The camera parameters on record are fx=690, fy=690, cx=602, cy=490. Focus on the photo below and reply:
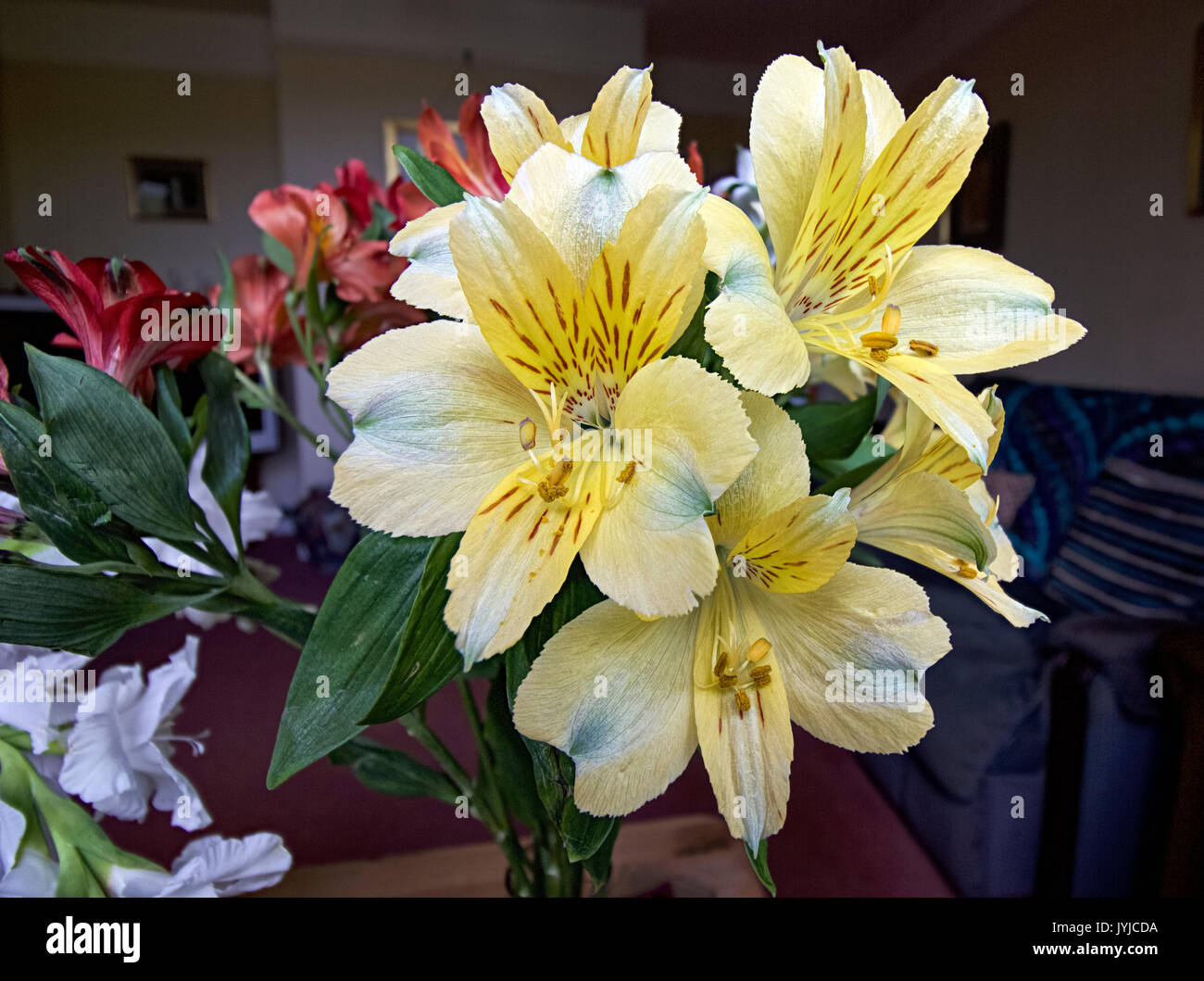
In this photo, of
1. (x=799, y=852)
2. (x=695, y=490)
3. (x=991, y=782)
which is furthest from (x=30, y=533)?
(x=991, y=782)

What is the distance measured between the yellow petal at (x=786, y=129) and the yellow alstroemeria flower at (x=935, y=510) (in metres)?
0.11

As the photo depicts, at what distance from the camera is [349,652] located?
0.96ft

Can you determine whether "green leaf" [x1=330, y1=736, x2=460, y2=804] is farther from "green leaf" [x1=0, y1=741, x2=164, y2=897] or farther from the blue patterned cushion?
the blue patterned cushion

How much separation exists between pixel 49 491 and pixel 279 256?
25 centimetres

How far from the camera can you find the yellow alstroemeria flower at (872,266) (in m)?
0.22

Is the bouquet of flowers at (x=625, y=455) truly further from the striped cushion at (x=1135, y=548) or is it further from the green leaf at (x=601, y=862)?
the striped cushion at (x=1135, y=548)

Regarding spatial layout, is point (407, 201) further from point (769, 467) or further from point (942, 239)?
point (942, 239)

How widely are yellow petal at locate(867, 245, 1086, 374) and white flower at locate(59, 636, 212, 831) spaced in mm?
382

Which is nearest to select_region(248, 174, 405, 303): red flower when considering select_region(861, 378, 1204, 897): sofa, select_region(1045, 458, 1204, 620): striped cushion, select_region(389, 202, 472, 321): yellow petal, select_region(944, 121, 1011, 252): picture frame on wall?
select_region(389, 202, 472, 321): yellow petal

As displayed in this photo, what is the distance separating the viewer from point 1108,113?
8.23ft

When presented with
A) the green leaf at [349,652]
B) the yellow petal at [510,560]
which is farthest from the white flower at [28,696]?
the yellow petal at [510,560]

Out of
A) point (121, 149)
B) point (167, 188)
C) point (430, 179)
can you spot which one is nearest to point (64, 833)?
point (430, 179)

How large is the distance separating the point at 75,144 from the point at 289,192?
192 inches

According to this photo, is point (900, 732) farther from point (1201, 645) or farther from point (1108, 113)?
point (1108, 113)
